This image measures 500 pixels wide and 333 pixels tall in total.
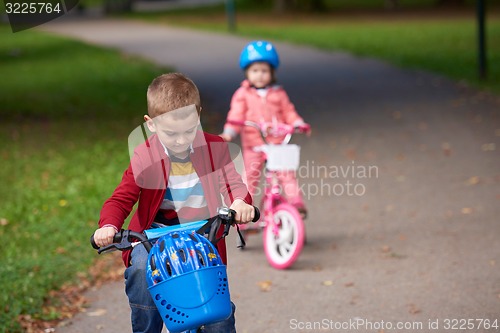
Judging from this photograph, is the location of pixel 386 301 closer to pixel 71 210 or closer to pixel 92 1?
pixel 71 210

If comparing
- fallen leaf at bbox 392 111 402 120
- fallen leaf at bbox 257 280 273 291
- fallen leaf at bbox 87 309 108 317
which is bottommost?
fallen leaf at bbox 392 111 402 120

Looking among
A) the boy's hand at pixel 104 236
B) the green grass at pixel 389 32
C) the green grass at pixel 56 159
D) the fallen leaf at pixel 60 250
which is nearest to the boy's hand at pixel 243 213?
the boy's hand at pixel 104 236

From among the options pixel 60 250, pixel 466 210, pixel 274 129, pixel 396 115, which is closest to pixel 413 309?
pixel 274 129

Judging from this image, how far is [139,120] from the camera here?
1650 centimetres

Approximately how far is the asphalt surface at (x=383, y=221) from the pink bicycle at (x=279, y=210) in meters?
0.15

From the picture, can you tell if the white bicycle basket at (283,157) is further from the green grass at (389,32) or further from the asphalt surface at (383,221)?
the green grass at (389,32)

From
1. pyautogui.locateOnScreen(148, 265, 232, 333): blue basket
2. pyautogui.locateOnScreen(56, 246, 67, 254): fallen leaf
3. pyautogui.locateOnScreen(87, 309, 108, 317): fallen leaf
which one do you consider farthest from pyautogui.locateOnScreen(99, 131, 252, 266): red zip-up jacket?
pyautogui.locateOnScreen(56, 246, 67, 254): fallen leaf

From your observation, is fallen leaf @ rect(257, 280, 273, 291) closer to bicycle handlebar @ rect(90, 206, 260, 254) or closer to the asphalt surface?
the asphalt surface

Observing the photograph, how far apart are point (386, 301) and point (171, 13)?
146ft

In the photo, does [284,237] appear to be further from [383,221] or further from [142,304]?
[142,304]

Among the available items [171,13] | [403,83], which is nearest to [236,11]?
[171,13]

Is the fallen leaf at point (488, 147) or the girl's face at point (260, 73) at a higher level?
the girl's face at point (260, 73)

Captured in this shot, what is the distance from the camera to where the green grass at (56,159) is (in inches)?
307

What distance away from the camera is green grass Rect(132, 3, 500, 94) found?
22031 mm
